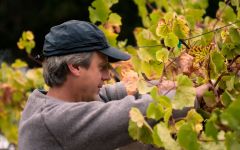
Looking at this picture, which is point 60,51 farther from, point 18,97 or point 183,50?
point 18,97

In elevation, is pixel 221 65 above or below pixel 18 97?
above

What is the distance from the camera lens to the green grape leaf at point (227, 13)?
257 cm

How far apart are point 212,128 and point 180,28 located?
0.59 meters

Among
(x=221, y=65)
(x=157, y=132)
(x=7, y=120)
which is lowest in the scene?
(x=7, y=120)

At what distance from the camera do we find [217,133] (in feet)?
5.22

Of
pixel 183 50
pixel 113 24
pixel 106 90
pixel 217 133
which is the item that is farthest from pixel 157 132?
pixel 113 24

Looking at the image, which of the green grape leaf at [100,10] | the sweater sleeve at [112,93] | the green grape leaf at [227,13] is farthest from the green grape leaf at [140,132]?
the green grape leaf at [100,10]

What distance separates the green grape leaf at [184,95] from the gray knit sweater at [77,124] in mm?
179

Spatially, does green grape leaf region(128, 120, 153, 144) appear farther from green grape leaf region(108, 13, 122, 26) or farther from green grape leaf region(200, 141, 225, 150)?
green grape leaf region(108, 13, 122, 26)

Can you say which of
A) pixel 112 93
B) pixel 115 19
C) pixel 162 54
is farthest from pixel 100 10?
pixel 162 54

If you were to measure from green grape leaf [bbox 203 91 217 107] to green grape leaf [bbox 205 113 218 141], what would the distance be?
280 millimetres

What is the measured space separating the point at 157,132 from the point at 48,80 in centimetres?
75

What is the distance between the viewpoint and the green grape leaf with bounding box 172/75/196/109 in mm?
1767

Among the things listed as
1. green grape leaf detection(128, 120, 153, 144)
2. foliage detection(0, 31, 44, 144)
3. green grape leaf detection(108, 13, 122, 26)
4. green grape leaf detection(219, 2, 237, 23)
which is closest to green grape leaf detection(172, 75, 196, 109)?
green grape leaf detection(128, 120, 153, 144)
